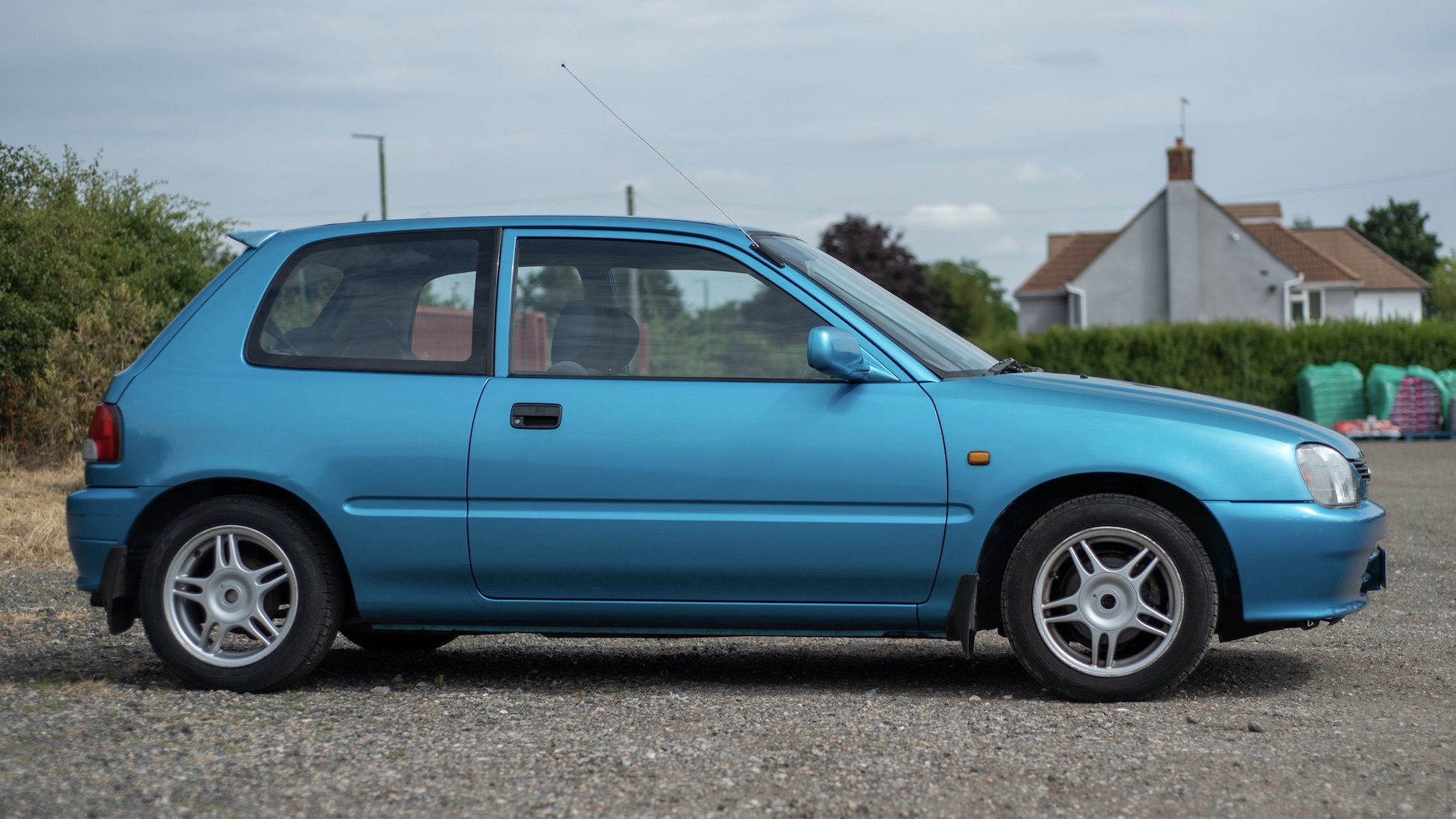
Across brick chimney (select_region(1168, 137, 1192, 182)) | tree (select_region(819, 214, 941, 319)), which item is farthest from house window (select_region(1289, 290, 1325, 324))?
tree (select_region(819, 214, 941, 319))

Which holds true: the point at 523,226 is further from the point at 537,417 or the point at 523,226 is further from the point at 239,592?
the point at 239,592

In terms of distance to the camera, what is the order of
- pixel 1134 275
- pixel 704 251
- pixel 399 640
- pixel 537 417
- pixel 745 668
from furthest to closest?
1. pixel 1134 275
2. pixel 399 640
3. pixel 745 668
4. pixel 704 251
5. pixel 537 417

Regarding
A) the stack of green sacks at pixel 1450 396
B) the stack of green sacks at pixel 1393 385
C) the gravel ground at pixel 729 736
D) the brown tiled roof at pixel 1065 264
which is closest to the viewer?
the gravel ground at pixel 729 736

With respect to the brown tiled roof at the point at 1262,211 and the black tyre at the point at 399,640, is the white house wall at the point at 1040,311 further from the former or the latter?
the black tyre at the point at 399,640

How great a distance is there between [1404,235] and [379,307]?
10642 cm

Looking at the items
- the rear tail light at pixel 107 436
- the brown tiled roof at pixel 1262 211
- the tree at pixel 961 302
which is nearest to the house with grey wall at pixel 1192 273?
the brown tiled roof at pixel 1262 211

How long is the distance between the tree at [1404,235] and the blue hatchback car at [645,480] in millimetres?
103902

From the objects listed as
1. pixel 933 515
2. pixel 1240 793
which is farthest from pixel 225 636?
pixel 1240 793

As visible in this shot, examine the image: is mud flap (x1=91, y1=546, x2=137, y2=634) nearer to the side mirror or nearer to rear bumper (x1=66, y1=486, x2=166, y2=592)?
rear bumper (x1=66, y1=486, x2=166, y2=592)

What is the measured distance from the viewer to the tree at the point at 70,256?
15513mm

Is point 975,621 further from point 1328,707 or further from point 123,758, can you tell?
point 123,758

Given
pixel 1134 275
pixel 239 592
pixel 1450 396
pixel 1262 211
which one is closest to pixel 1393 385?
pixel 1450 396

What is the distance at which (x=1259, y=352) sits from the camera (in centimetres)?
3247

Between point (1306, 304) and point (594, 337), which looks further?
point (1306, 304)
